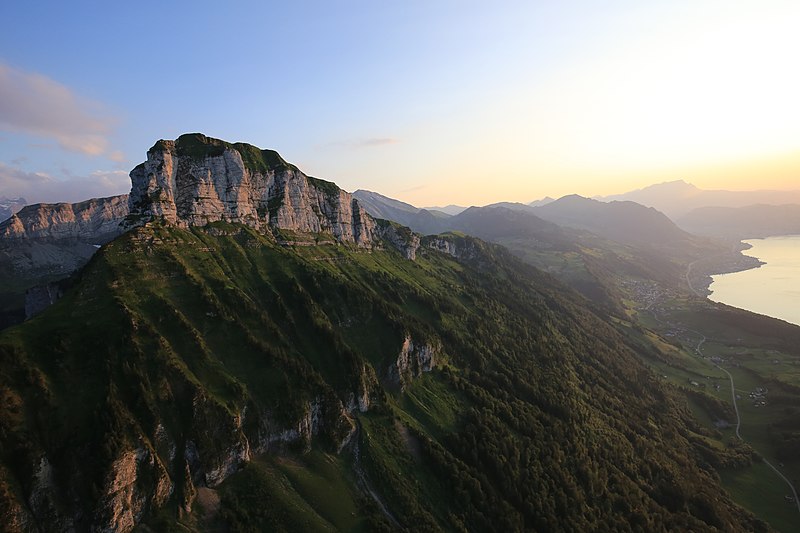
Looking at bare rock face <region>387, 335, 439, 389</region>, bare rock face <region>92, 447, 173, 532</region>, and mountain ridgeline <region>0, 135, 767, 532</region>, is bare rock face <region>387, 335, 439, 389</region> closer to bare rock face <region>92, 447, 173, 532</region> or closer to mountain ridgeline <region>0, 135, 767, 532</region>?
mountain ridgeline <region>0, 135, 767, 532</region>

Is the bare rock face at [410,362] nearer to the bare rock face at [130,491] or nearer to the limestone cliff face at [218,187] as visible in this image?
the bare rock face at [130,491]

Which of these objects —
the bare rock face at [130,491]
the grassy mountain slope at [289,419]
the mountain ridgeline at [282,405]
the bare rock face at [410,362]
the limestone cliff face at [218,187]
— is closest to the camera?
the bare rock face at [130,491]

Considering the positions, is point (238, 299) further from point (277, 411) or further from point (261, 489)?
point (261, 489)

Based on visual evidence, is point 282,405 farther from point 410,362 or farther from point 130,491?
point 410,362

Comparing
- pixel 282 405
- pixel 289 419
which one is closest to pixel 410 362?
pixel 289 419

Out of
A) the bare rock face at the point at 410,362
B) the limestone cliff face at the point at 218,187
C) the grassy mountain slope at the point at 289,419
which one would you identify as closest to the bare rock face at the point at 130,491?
the grassy mountain slope at the point at 289,419

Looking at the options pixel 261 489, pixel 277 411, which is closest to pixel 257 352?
pixel 277 411
